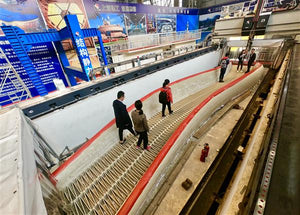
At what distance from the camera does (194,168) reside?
2512 millimetres

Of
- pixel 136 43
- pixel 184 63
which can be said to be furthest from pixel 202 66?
pixel 136 43

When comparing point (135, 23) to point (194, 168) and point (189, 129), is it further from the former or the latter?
point (194, 168)

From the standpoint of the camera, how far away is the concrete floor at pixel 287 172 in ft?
3.21

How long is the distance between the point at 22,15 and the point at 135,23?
24.5ft

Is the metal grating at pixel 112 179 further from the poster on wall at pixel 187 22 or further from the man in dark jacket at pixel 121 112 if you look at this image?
the poster on wall at pixel 187 22

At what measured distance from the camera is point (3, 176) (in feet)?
3.34

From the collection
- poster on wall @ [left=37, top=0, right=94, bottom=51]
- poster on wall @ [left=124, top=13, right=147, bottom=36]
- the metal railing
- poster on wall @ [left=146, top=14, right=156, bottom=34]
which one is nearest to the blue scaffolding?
poster on wall @ [left=37, top=0, right=94, bottom=51]

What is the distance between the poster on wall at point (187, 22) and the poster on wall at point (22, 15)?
13812 millimetres

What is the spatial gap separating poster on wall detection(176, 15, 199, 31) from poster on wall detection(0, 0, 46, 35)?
45.3 feet

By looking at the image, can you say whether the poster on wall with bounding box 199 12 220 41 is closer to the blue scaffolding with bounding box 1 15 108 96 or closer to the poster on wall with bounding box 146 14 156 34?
the poster on wall with bounding box 146 14 156 34

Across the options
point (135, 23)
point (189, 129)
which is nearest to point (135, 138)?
point (189, 129)

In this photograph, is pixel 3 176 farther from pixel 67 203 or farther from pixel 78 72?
pixel 78 72

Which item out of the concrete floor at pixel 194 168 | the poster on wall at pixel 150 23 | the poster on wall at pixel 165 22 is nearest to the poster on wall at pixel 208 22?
the poster on wall at pixel 165 22

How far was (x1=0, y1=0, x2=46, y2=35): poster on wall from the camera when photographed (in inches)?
225
